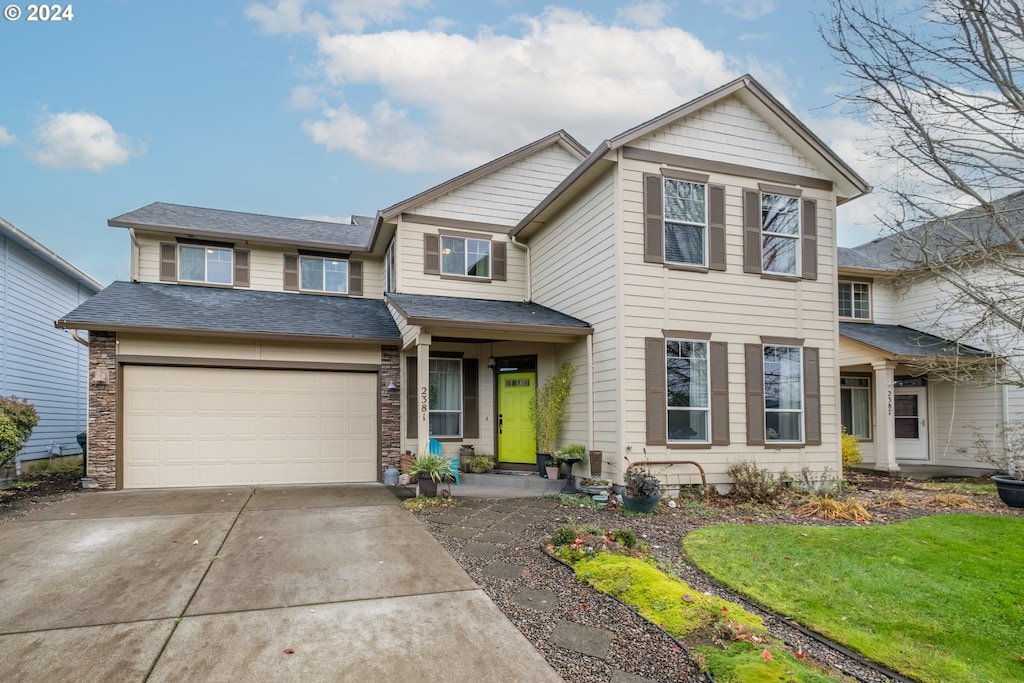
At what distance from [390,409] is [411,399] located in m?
0.47

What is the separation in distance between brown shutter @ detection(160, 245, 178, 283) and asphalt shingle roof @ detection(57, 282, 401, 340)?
0.23 m

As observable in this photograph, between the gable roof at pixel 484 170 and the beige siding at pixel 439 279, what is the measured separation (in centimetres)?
37

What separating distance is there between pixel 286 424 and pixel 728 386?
8.06 m

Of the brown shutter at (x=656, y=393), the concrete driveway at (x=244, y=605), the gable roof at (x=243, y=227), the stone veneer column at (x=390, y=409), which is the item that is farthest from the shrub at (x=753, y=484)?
Answer: the gable roof at (x=243, y=227)

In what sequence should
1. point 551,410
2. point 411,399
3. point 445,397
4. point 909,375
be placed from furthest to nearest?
1. point 909,375
2. point 445,397
3. point 411,399
4. point 551,410

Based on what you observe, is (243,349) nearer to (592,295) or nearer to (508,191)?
(508,191)

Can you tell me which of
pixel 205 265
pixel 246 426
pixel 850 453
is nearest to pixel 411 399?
pixel 246 426

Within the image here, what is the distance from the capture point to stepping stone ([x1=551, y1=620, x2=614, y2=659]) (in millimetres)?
3709

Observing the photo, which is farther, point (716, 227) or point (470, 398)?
point (470, 398)

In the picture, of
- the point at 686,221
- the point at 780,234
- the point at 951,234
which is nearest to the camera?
the point at 951,234

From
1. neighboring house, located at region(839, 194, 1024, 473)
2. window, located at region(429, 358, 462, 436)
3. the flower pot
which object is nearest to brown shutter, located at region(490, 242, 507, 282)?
window, located at region(429, 358, 462, 436)

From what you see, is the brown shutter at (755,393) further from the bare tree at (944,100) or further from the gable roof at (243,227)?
the gable roof at (243,227)

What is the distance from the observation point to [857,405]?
15.0 metres

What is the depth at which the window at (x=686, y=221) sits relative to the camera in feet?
30.5
